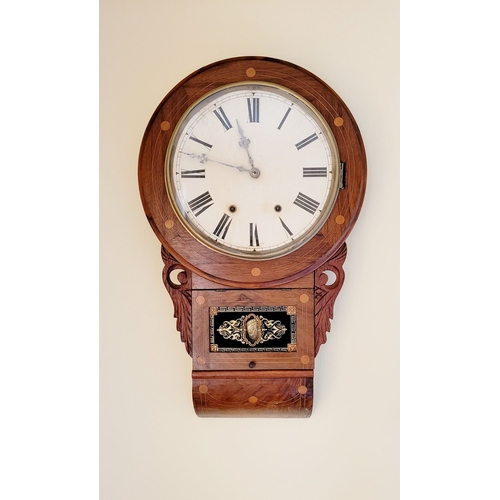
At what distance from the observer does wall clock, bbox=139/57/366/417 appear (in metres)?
1.40

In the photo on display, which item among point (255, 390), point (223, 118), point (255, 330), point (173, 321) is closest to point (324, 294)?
point (255, 330)

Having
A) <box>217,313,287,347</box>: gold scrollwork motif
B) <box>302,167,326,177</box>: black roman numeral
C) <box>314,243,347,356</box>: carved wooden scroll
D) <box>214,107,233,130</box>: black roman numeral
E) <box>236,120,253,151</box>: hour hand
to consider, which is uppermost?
<box>214,107,233,130</box>: black roman numeral

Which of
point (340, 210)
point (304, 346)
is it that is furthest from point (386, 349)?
point (340, 210)

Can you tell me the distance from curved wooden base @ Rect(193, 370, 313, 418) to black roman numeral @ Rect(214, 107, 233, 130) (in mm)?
Answer: 633

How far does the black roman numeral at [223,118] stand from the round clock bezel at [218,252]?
57 mm

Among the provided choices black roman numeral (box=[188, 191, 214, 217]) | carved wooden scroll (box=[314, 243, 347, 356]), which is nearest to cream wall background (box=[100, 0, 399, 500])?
carved wooden scroll (box=[314, 243, 347, 356])

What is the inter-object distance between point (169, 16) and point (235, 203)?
0.56 m

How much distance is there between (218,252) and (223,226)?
7 centimetres

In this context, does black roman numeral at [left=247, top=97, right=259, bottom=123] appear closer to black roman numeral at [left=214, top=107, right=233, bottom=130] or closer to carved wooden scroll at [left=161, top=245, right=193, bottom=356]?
black roman numeral at [left=214, top=107, right=233, bottom=130]

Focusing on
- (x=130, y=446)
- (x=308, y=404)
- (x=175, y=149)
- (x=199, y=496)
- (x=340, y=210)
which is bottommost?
(x=199, y=496)

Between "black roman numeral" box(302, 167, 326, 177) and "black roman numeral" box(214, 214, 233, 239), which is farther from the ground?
"black roman numeral" box(302, 167, 326, 177)

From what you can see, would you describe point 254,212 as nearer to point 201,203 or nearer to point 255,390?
point 201,203
